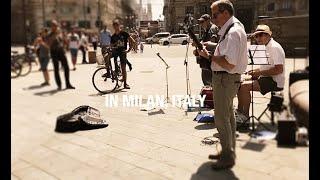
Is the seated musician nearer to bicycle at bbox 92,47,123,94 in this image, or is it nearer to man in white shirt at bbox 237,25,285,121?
man in white shirt at bbox 237,25,285,121

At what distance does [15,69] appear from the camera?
63.3 inches

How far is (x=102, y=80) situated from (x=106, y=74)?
0.44 metres

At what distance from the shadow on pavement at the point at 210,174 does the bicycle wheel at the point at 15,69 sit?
2.24 metres

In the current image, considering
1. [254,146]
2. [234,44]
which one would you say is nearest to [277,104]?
[254,146]

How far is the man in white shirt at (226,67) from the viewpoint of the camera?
3188 millimetres

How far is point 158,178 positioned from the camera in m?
3.49

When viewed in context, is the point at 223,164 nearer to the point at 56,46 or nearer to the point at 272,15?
the point at 272,15

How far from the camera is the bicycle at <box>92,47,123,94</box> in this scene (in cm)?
224

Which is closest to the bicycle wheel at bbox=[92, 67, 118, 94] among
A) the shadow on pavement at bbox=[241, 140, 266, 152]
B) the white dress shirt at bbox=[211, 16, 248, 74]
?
the white dress shirt at bbox=[211, 16, 248, 74]

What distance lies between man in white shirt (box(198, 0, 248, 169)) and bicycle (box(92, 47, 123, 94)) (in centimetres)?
85
